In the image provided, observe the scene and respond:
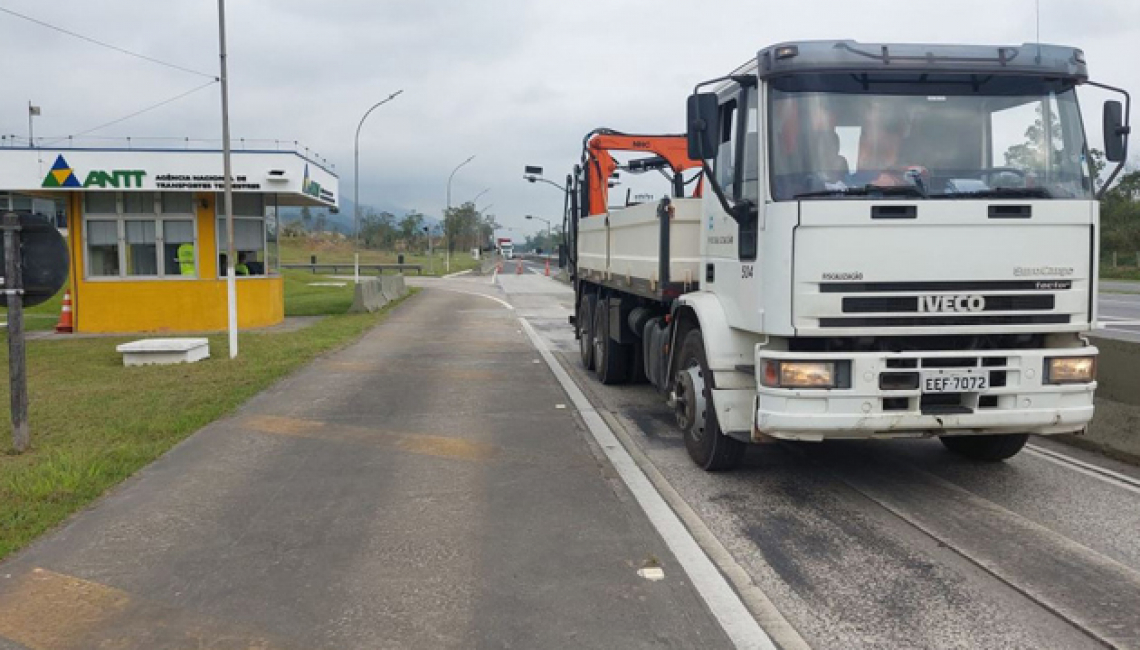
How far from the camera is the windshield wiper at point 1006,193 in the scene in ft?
18.3

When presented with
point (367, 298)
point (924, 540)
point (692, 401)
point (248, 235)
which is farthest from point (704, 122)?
point (367, 298)

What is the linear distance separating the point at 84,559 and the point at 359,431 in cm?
359

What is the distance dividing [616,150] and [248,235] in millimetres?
10860

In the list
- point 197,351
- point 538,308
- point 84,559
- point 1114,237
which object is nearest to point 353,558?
point 84,559

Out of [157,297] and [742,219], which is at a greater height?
[742,219]

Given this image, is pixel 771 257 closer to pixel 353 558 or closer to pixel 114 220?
pixel 353 558

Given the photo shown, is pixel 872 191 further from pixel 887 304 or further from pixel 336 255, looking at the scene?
pixel 336 255

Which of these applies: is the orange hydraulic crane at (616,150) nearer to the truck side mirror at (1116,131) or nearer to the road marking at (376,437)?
the road marking at (376,437)

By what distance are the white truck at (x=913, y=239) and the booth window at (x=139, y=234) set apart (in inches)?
619

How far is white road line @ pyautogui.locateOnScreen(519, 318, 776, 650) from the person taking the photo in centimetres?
395

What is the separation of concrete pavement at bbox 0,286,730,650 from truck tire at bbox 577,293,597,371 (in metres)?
3.58

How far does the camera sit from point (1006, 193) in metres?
5.62

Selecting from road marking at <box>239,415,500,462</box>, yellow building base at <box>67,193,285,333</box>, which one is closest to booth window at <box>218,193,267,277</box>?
yellow building base at <box>67,193,285,333</box>

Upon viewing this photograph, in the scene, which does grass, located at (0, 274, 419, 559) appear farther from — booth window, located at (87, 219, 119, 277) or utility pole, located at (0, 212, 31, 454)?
booth window, located at (87, 219, 119, 277)
